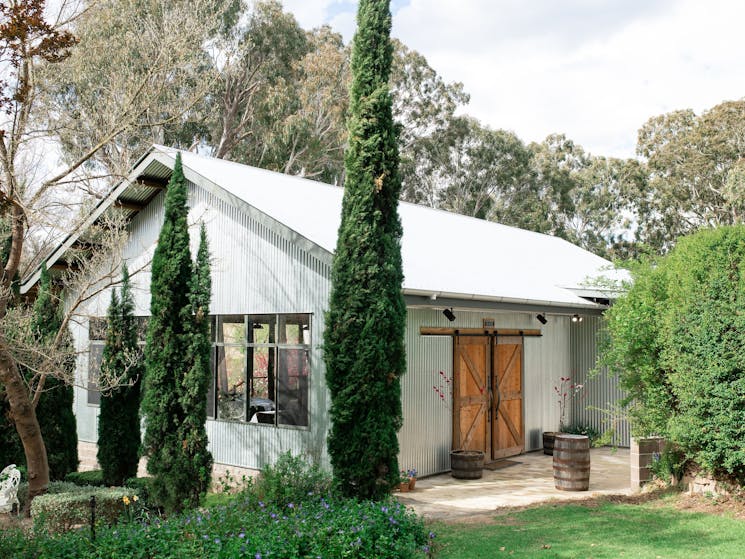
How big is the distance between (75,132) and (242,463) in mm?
5418

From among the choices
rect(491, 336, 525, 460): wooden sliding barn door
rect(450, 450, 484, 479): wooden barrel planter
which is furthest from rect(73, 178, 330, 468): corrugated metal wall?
rect(491, 336, 525, 460): wooden sliding barn door

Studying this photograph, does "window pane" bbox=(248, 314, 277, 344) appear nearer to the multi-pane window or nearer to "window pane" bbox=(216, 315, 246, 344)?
the multi-pane window

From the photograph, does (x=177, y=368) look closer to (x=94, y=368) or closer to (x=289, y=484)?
(x=289, y=484)

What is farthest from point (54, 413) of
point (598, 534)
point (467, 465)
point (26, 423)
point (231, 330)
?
point (598, 534)

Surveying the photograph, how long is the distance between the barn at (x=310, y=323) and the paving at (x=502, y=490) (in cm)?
61

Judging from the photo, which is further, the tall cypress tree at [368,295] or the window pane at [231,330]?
the window pane at [231,330]

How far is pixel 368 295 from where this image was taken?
26.7 feet

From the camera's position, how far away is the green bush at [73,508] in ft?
26.8

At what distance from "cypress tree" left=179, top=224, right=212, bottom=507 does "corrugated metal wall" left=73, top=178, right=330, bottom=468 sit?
5.49ft

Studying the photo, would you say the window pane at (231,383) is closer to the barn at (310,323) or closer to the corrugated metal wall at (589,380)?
the barn at (310,323)

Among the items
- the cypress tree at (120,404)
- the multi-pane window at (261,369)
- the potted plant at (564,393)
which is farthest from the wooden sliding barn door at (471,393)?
the cypress tree at (120,404)

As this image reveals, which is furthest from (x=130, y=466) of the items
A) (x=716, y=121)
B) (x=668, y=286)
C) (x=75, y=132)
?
(x=716, y=121)

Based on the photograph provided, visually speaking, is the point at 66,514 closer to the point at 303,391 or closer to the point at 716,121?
the point at 303,391

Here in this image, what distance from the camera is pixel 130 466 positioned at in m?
10.4
